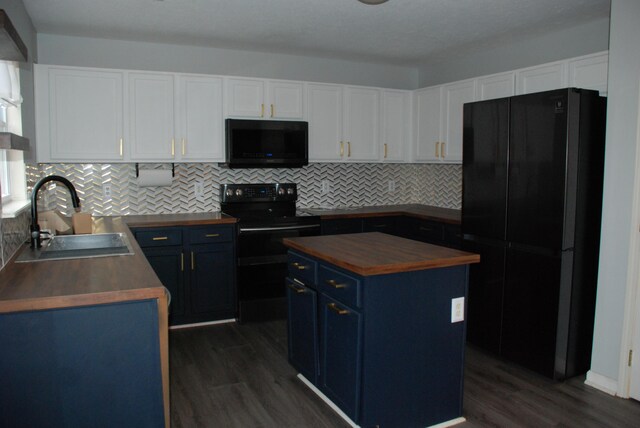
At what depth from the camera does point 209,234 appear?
4121mm

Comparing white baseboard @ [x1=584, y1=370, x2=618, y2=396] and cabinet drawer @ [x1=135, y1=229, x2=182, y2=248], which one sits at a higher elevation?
cabinet drawer @ [x1=135, y1=229, x2=182, y2=248]

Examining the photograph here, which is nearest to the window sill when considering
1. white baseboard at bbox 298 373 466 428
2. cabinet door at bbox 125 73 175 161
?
cabinet door at bbox 125 73 175 161

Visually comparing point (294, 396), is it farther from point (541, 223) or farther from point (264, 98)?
point (264, 98)

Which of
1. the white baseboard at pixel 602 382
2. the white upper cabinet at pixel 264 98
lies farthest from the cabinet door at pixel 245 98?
the white baseboard at pixel 602 382

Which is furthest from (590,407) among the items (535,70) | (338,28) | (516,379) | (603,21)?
(338,28)

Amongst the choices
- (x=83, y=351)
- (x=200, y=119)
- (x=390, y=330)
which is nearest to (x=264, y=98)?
(x=200, y=119)

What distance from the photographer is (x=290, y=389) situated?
2998 millimetres

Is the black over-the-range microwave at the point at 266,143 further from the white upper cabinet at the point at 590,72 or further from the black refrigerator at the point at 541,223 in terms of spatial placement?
the white upper cabinet at the point at 590,72

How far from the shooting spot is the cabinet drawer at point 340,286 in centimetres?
236

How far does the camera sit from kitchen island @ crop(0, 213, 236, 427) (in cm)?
177

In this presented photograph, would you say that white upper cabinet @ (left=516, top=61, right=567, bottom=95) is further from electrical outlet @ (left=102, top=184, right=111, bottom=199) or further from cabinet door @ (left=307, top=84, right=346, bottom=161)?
electrical outlet @ (left=102, top=184, right=111, bottom=199)

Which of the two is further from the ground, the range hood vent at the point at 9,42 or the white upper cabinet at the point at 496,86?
the white upper cabinet at the point at 496,86

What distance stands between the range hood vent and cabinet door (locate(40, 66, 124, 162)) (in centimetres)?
218

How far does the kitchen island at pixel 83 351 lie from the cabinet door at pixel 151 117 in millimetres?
2274
